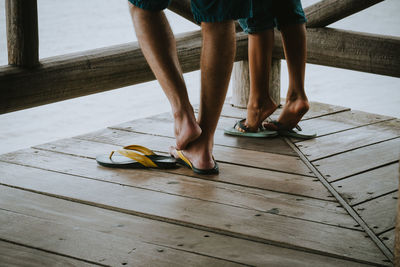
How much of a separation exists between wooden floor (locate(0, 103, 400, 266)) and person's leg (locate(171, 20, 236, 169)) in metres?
0.10

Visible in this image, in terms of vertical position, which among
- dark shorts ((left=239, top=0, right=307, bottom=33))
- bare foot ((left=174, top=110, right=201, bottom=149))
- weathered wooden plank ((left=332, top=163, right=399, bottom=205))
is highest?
dark shorts ((left=239, top=0, right=307, bottom=33))

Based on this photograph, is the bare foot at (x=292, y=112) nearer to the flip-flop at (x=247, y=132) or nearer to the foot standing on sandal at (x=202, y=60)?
the flip-flop at (x=247, y=132)

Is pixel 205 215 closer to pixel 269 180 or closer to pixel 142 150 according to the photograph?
pixel 269 180

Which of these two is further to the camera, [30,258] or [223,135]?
[223,135]

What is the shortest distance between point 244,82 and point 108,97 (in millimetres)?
2400

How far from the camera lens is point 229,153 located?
2098mm

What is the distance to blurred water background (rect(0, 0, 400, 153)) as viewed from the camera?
13.1ft

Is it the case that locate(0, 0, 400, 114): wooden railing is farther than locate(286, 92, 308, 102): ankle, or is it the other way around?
locate(286, 92, 308, 102): ankle

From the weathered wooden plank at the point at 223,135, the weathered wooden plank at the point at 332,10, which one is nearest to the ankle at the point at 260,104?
the weathered wooden plank at the point at 223,135

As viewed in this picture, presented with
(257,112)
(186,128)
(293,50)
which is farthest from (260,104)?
(186,128)

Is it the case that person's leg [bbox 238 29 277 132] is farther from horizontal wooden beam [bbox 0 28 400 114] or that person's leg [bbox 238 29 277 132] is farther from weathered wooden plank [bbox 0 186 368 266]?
weathered wooden plank [bbox 0 186 368 266]

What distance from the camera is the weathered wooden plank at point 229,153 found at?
1944 millimetres

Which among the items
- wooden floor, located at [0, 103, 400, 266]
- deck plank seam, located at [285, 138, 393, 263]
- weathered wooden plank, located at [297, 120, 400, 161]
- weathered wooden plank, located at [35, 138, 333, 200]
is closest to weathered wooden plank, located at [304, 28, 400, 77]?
weathered wooden plank, located at [297, 120, 400, 161]

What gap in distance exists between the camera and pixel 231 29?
5.65 feet
